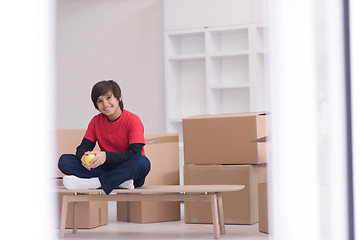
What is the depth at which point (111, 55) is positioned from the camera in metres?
5.25

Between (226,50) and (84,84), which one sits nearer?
(226,50)

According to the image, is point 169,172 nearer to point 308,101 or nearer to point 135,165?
point 135,165

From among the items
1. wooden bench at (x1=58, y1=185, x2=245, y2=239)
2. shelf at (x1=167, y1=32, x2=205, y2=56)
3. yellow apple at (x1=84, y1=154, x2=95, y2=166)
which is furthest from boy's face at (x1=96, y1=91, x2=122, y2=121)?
shelf at (x1=167, y1=32, x2=205, y2=56)

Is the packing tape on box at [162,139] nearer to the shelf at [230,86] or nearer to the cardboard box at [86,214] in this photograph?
the cardboard box at [86,214]

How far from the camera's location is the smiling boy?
2676 millimetres

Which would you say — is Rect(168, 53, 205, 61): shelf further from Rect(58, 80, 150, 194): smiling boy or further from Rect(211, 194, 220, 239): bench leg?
Rect(211, 194, 220, 239): bench leg

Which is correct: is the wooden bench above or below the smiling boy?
below

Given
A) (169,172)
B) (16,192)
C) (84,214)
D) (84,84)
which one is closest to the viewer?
(16,192)

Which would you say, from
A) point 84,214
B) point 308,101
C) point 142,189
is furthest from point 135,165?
point 308,101

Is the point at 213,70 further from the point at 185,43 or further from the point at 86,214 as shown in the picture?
the point at 86,214

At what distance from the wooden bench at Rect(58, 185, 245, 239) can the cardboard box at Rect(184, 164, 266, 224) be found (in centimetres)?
27

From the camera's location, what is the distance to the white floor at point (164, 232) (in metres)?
2.72

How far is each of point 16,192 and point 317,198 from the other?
63cm

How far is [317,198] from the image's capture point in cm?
121
